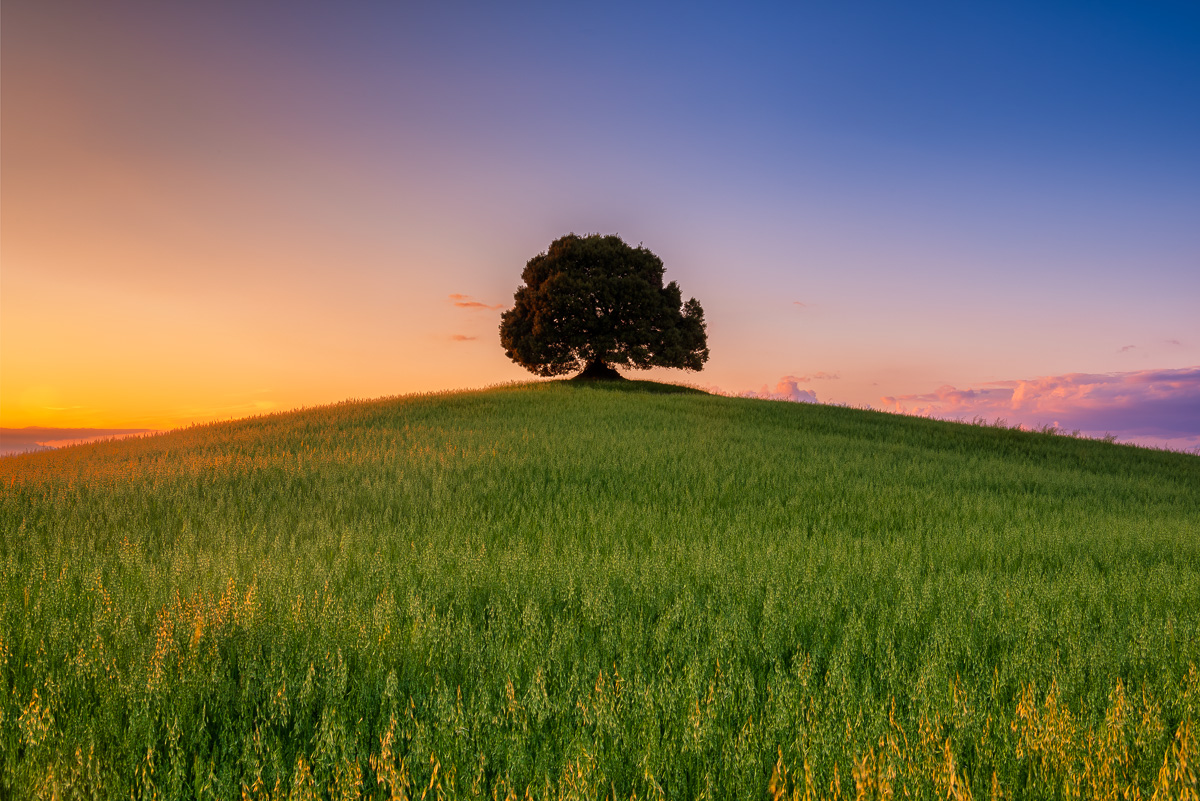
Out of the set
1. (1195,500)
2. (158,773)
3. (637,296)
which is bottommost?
(1195,500)

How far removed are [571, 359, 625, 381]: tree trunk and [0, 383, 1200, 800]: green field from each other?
82.1 feet

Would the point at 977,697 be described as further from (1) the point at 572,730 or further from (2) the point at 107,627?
(2) the point at 107,627

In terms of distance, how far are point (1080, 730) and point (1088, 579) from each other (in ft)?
12.7

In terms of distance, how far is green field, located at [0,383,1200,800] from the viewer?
2553 millimetres

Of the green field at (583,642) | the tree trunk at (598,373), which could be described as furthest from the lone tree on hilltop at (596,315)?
the green field at (583,642)

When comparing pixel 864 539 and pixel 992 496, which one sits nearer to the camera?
pixel 864 539

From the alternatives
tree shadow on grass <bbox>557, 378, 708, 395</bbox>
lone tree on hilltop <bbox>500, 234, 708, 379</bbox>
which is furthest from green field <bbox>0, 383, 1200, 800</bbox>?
lone tree on hilltop <bbox>500, 234, 708, 379</bbox>

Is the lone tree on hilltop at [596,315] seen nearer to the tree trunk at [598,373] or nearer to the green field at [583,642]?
the tree trunk at [598,373]

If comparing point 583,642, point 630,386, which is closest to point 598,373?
point 630,386

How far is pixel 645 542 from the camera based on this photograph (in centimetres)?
710

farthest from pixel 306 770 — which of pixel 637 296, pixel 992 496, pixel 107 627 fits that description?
pixel 637 296

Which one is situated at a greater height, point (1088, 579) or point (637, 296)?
point (637, 296)

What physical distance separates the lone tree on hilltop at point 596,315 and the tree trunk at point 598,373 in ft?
0.22

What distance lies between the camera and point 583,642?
3.94 metres
